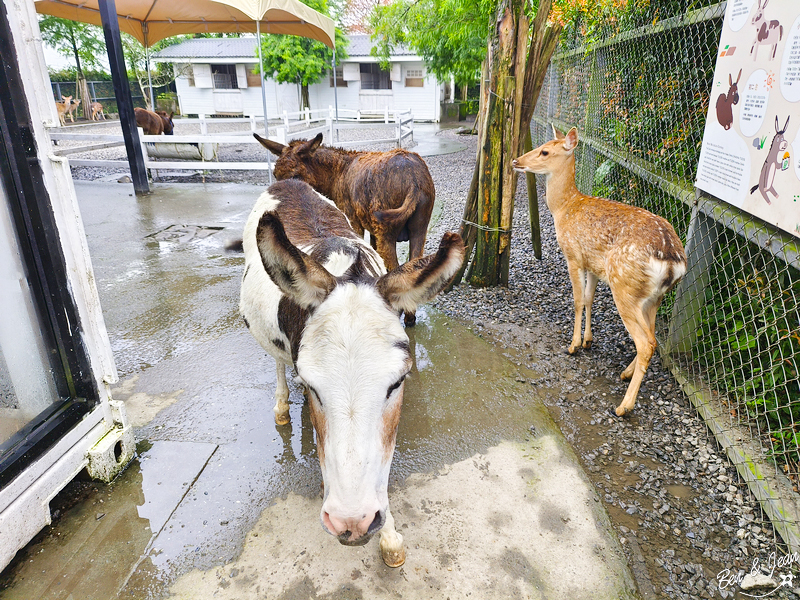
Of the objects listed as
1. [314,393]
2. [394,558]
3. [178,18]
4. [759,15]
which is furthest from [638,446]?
[178,18]

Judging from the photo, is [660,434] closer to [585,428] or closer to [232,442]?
[585,428]

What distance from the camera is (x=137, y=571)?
2.11 meters

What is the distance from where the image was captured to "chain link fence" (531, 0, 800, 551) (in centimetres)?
254

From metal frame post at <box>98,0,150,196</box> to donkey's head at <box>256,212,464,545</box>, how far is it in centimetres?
888

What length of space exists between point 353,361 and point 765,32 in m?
3.03

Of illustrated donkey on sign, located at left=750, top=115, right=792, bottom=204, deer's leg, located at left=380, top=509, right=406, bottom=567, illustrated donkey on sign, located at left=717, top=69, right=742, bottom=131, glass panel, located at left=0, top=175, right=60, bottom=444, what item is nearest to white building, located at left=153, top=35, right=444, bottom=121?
illustrated donkey on sign, located at left=717, top=69, right=742, bottom=131

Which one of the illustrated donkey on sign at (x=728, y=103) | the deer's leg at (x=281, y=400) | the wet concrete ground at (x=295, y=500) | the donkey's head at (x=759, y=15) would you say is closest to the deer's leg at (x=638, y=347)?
the wet concrete ground at (x=295, y=500)

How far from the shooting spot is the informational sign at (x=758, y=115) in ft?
7.63

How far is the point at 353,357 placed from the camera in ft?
5.17

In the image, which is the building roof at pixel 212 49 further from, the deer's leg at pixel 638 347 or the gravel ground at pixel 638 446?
the deer's leg at pixel 638 347

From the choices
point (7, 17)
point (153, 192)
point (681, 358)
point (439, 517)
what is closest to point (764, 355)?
point (681, 358)

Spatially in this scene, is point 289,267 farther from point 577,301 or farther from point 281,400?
point 577,301

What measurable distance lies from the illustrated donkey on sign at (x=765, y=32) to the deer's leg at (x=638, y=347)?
167 centimetres

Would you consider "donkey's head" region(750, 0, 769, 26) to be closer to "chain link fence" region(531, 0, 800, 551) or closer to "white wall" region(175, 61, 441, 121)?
"chain link fence" region(531, 0, 800, 551)
